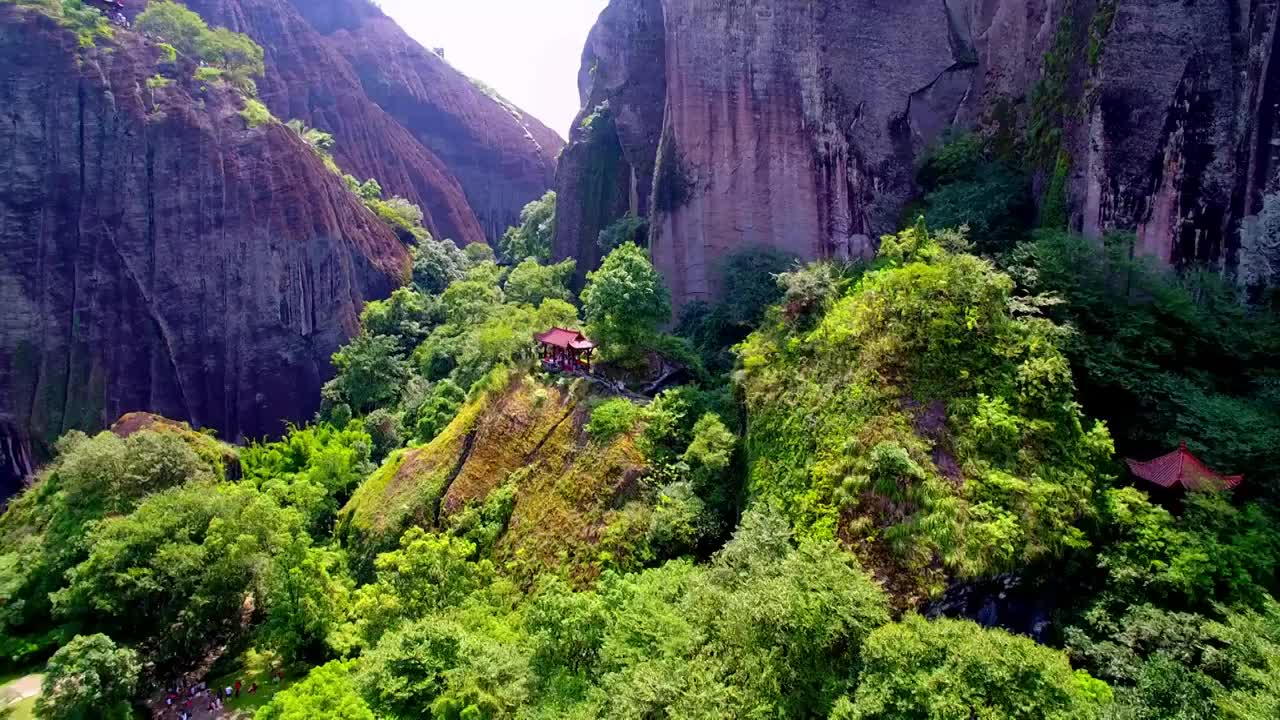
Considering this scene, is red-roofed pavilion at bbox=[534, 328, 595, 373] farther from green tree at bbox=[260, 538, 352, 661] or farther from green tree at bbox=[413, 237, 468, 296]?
green tree at bbox=[413, 237, 468, 296]

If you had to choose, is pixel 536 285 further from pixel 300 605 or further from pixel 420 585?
pixel 420 585

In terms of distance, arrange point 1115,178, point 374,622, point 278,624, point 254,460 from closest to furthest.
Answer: point 374,622
point 278,624
point 1115,178
point 254,460

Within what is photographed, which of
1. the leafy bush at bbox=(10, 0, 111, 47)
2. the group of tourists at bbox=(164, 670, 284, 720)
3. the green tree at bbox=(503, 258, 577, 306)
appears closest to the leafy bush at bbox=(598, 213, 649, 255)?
the green tree at bbox=(503, 258, 577, 306)

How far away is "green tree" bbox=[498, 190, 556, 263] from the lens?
44.2 meters

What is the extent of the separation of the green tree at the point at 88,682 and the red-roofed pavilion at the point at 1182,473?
72.7 feet

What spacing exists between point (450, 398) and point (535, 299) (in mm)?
8424

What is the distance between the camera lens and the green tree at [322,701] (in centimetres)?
1238

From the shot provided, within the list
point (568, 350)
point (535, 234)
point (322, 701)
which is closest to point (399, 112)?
point (535, 234)

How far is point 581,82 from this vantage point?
55.4 metres

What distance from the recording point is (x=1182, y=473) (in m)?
12.3

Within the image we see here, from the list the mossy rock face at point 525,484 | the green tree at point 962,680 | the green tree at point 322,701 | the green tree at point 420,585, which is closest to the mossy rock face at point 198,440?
the mossy rock face at point 525,484

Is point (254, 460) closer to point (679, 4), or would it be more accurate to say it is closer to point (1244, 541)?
point (679, 4)

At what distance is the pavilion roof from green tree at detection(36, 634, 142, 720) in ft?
43.8

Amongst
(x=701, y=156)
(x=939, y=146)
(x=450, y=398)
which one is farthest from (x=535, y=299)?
(x=939, y=146)
